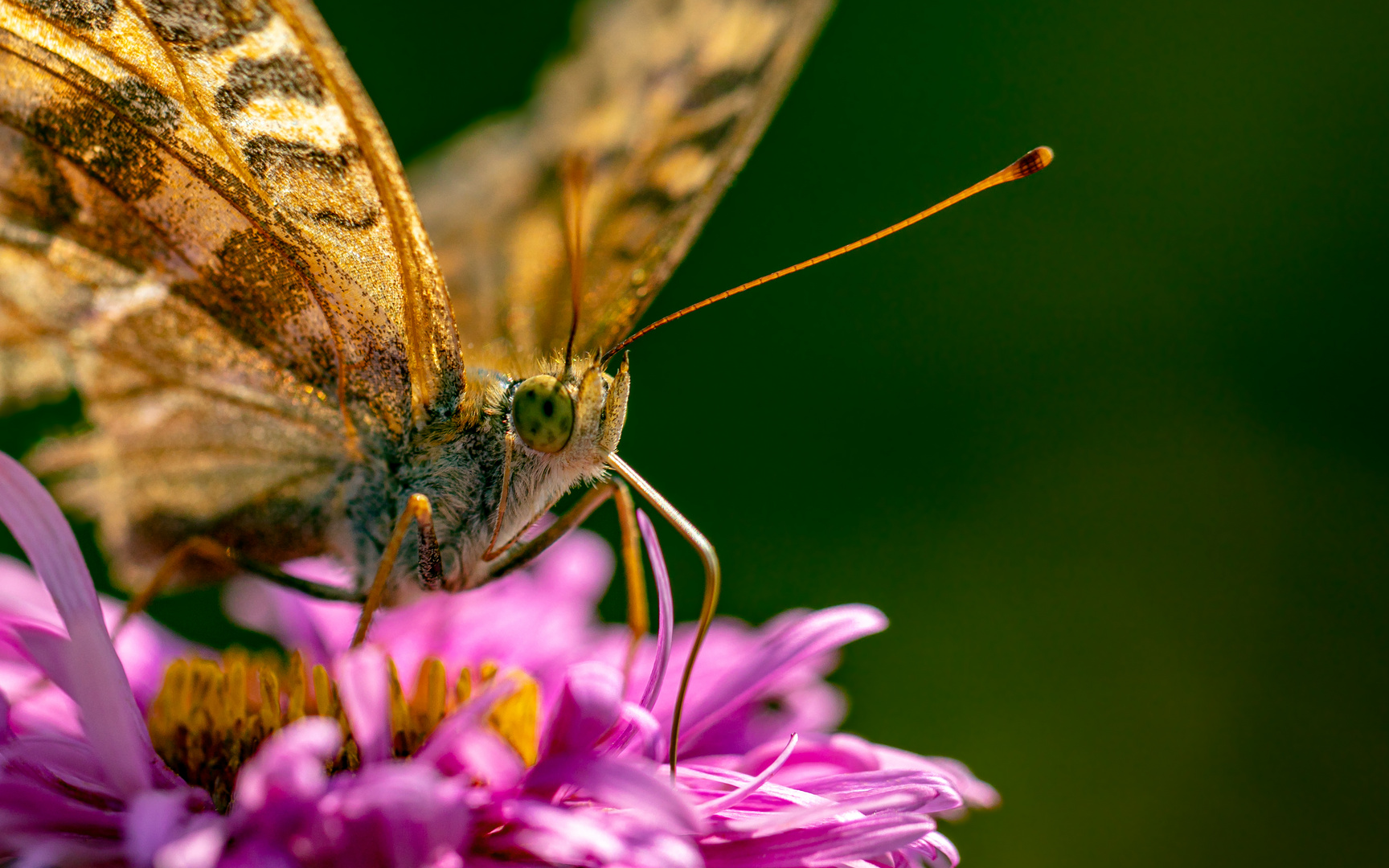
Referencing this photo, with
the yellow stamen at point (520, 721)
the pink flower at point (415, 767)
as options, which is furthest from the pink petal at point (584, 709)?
the yellow stamen at point (520, 721)

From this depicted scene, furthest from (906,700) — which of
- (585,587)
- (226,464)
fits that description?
(226,464)

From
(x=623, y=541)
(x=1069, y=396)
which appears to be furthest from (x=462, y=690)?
(x=1069, y=396)

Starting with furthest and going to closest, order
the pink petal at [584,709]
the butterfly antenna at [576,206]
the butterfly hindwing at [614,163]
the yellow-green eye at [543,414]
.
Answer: the butterfly hindwing at [614,163] → the yellow-green eye at [543,414] → the butterfly antenna at [576,206] → the pink petal at [584,709]

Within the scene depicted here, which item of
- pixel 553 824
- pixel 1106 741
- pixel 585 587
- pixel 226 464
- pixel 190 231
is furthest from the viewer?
pixel 1106 741

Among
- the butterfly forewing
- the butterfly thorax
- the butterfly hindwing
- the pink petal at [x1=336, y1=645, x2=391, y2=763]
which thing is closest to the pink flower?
the pink petal at [x1=336, y1=645, x2=391, y2=763]

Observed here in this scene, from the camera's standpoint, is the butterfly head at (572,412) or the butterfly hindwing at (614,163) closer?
the butterfly head at (572,412)

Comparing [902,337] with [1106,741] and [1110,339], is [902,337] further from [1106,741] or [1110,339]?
[1106,741]

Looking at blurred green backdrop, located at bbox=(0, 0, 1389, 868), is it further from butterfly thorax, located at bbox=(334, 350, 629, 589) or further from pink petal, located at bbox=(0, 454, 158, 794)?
pink petal, located at bbox=(0, 454, 158, 794)

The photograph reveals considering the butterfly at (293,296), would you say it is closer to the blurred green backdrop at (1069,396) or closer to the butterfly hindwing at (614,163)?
the butterfly hindwing at (614,163)
